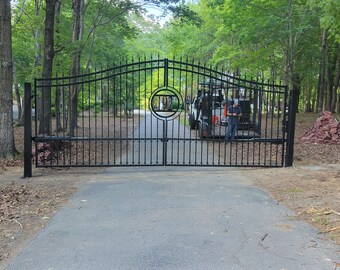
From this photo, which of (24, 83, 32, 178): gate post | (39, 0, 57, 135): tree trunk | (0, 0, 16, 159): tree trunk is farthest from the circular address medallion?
(39, 0, 57, 135): tree trunk

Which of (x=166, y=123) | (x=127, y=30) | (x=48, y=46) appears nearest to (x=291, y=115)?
(x=166, y=123)

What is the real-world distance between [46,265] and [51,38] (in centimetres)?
1012

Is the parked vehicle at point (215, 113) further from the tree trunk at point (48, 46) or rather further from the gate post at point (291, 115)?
the tree trunk at point (48, 46)

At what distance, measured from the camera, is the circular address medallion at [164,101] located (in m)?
8.73

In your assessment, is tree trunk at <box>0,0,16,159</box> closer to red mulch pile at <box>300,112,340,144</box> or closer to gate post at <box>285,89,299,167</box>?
gate post at <box>285,89,299,167</box>

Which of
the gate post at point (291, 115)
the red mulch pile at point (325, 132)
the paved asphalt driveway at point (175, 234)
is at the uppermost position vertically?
the gate post at point (291, 115)

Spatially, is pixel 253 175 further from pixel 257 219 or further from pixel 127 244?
pixel 127 244

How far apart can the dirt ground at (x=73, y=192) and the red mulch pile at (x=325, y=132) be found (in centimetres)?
323

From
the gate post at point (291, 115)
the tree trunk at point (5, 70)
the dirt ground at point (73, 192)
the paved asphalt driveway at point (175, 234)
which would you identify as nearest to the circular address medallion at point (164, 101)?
the dirt ground at point (73, 192)

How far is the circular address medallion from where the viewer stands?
8734mm

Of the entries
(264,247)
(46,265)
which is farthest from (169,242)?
(46,265)

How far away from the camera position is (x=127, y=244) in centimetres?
433

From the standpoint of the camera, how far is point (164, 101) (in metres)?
8.84

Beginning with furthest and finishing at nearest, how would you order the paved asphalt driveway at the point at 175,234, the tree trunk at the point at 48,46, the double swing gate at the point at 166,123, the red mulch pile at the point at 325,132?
1. the red mulch pile at the point at 325,132
2. the tree trunk at the point at 48,46
3. the double swing gate at the point at 166,123
4. the paved asphalt driveway at the point at 175,234
